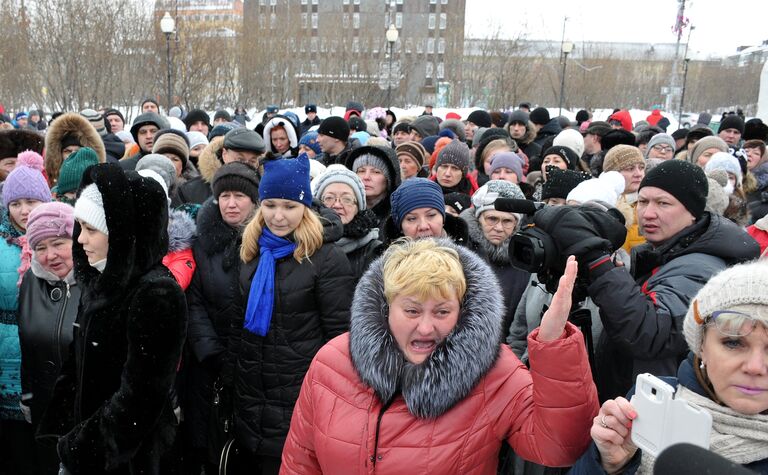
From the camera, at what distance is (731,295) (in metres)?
1.48

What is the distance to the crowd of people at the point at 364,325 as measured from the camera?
158cm

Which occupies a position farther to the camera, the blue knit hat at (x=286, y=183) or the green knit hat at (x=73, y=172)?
the green knit hat at (x=73, y=172)

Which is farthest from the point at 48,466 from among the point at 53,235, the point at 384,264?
the point at 384,264

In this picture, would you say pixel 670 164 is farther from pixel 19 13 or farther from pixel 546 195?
pixel 19 13

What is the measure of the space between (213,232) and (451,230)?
4.92ft

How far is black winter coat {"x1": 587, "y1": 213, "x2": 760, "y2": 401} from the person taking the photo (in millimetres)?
2098

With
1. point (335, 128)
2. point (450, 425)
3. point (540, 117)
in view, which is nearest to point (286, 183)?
point (450, 425)

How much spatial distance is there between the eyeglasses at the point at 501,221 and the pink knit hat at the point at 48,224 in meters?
2.45

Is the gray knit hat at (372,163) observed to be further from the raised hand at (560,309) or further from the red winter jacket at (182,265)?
the raised hand at (560,309)

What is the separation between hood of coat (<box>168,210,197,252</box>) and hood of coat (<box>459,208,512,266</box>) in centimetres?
174

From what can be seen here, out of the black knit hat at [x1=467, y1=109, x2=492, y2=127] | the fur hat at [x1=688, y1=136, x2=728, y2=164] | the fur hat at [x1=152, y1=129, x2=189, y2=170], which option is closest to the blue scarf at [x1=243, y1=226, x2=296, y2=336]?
the fur hat at [x1=152, y1=129, x2=189, y2=170]

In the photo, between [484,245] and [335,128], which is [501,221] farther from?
[335,128]

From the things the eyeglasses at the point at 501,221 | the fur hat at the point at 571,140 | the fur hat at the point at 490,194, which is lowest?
the eyeglasses at the point at 501,221

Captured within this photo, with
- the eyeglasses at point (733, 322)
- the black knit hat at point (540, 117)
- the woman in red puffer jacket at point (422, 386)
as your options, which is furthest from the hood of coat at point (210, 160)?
the black knit hat at point (540, 117)
